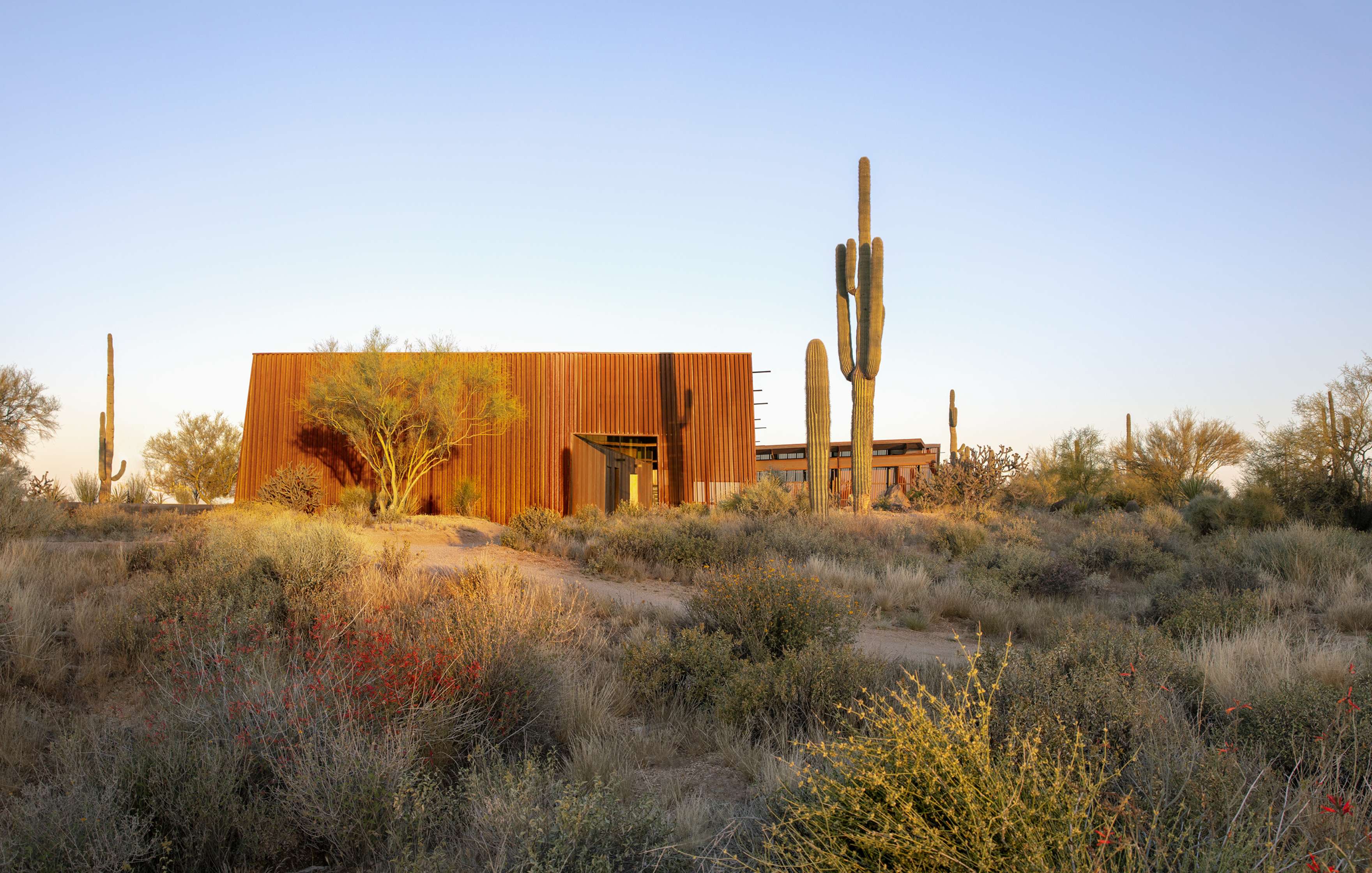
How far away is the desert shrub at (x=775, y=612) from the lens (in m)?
7.61

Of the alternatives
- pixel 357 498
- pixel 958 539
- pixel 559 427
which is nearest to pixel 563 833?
pixel 958 539

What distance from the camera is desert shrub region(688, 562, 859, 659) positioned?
25.0 feet

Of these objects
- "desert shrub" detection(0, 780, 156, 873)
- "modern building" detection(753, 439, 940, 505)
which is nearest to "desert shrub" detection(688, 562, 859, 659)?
"desert shrub" detection(0, 780, 156, 873)

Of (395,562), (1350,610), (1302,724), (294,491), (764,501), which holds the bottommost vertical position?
(1350,610)

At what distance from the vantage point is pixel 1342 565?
36.9ft

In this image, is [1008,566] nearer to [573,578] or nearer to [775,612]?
[775,612]

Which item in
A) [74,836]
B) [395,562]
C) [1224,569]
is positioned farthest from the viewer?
[1224,569]

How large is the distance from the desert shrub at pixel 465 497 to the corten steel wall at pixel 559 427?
0.20m

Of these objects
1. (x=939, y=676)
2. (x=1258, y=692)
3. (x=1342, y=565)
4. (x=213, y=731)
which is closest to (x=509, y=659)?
(x=213, y=731)

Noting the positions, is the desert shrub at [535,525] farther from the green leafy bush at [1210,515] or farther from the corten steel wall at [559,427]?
the green leafy bush at [1210,515]

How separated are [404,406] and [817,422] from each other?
11817 mm

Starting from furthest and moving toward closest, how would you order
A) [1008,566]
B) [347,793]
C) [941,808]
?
[1008,566] < [347,793] < [941,808]

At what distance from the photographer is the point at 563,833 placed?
3.43m

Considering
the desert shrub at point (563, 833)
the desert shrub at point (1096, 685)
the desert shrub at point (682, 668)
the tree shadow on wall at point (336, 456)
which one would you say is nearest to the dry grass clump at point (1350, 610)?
the desert shrub at point (1096, 685)
